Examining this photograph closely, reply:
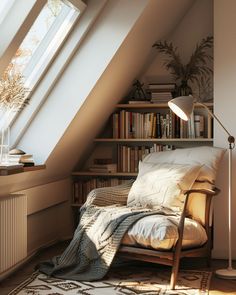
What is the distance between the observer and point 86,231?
14.2ft

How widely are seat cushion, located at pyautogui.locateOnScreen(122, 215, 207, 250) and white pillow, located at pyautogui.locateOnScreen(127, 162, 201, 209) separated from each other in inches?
9.7

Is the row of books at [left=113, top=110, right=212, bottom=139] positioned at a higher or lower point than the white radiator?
higher

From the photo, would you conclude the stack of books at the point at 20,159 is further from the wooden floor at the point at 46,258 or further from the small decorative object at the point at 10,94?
the wooden floor at the point at 46,258

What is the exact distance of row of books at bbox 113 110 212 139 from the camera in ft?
18.0

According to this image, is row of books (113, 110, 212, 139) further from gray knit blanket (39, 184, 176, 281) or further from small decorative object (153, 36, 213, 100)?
gray knit blanket (39, 184, 176, 281)

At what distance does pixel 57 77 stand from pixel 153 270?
5.69ft

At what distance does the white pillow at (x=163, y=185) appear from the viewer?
14.2ft

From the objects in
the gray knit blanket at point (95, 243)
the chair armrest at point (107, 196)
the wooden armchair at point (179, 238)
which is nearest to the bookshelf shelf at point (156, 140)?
the wooden armchair at point (179, 238)

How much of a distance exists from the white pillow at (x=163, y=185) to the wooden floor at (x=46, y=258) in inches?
24.9

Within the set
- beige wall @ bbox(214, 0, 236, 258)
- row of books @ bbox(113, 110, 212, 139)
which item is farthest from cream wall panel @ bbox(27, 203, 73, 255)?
beige wall @ bbox(214, 0, 236, 258)

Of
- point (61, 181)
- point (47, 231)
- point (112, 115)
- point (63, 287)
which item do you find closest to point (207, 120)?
point (112, 115)

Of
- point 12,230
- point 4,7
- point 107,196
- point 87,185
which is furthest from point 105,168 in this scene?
point 4,7

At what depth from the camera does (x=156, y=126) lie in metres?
5.59

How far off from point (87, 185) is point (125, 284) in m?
1.93
